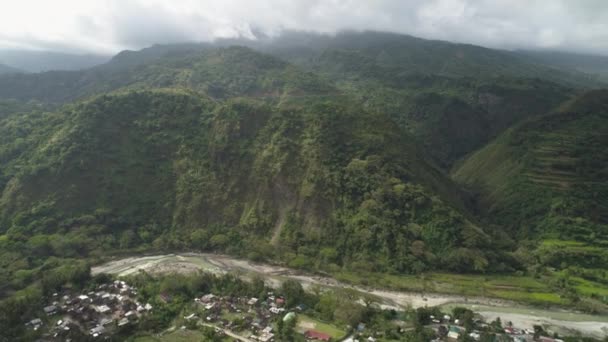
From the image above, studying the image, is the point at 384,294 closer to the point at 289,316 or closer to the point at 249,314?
the point at 289,316

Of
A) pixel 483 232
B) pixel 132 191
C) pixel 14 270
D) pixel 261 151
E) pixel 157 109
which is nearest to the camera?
pixel 14 270

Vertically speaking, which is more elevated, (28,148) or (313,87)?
(313,87)

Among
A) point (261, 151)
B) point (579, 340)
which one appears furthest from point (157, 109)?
point (579, 340)

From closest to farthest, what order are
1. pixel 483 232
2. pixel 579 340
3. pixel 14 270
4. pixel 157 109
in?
pixel 579 340, pixel 14 270, pixel 483 232, pixel 157 109

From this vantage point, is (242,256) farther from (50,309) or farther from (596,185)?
(596,185)

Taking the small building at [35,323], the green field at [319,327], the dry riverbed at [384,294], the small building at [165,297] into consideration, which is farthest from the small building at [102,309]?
the green field at [319,327]

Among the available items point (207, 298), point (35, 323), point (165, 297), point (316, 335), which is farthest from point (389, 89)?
point (35, 323)

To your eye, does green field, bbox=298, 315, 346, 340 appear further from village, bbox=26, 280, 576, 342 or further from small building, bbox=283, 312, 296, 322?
small building, bbox=283, 312, 296, 322
